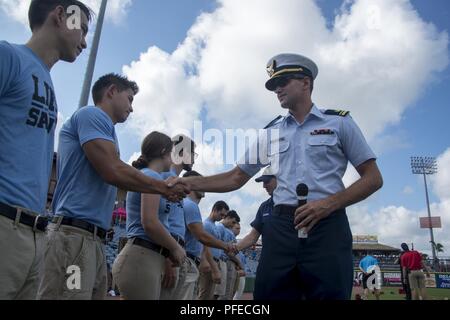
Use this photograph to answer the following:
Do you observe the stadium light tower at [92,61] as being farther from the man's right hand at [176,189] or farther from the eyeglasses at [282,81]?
the eyeglasses at [282,81]

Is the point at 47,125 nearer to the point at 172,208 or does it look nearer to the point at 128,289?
the point at 128,289

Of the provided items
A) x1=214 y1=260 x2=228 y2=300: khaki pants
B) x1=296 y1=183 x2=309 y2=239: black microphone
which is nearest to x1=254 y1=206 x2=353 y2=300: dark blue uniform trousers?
x1=296 y1=183 x2=309 y2=239: black microphone

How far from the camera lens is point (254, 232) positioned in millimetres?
4980

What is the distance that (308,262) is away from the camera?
2287mm

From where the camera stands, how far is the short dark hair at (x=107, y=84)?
319cm

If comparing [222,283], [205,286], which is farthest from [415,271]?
[205,286]

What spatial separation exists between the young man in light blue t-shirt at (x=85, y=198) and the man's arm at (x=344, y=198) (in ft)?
3.80

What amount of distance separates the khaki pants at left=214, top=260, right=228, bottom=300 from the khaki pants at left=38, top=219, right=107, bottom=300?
249 inches

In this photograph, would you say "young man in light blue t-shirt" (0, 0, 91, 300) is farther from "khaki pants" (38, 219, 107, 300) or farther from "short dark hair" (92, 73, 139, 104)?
"short dark hair" (92, 73, 139, 104)

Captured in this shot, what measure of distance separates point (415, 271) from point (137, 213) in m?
13.1

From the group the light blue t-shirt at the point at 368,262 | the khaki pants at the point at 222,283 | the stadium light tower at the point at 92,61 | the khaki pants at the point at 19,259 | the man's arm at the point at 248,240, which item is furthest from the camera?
the light blue t-shirt at the point at 368,262

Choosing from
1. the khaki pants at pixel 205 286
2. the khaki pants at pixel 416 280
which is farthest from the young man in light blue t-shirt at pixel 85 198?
the khaki pants at pixel 416 280

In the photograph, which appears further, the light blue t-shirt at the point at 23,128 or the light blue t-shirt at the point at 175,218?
the light blue t-shirt at the point at 175,218
